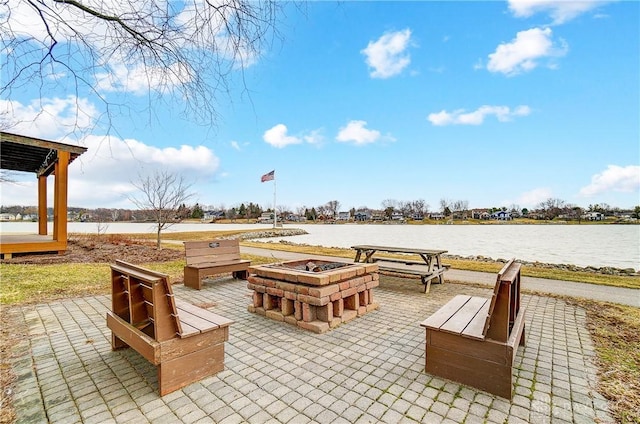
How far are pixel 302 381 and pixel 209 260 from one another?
4711 mm

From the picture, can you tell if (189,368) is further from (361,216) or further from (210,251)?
(361,216)

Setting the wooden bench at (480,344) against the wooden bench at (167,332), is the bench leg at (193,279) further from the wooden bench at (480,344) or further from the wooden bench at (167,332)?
the wooden bench at (480,344)

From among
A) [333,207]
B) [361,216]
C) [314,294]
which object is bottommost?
[314,294]

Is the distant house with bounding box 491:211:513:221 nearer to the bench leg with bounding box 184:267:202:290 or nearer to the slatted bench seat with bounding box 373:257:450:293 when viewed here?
the slatted bench seat with bounding box 373:257:450:293

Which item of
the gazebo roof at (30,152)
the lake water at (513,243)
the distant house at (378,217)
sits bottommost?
the lake water at (513,243)

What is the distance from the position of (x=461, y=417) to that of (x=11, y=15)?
4037mm

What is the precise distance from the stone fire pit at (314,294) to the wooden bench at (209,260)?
2.08m

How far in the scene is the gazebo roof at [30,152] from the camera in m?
8.78

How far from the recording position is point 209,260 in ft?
22.0

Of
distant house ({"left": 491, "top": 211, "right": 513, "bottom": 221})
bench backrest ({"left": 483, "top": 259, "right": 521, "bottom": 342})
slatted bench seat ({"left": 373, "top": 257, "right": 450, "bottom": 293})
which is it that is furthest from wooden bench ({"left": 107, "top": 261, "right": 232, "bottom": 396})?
distant house ({"left": 491, "top": 211, "right": 513, "bottom": 221})

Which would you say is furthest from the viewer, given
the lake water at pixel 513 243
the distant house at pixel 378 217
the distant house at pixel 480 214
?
the distant house at pixel 378 217

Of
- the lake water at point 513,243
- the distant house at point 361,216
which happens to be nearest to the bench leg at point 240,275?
the lake water at point 513,243

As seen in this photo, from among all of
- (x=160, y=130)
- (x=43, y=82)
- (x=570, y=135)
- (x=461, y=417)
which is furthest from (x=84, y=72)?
(x=570, y=135)

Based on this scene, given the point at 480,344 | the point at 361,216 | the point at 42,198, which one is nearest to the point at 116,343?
the point at 480,344
